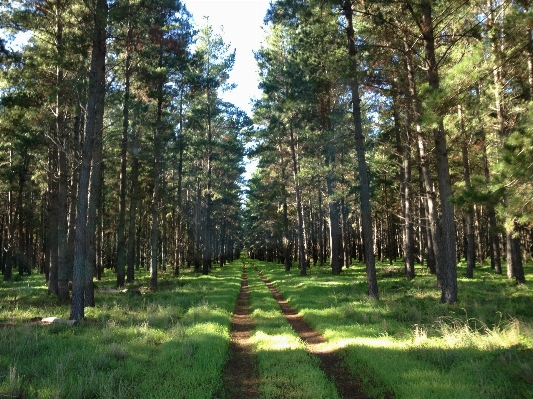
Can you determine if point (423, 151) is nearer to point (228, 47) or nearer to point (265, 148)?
point (265, 148)

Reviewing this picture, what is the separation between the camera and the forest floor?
5.79 m

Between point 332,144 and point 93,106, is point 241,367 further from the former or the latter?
point 332,144

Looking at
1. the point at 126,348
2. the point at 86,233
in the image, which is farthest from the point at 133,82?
the point at 126,348

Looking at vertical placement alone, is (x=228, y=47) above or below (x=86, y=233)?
above

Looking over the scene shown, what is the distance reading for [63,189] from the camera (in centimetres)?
1549

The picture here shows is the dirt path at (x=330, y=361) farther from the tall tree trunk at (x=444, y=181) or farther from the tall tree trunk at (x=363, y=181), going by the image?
the tall tree trunk at (x=444, y=181)

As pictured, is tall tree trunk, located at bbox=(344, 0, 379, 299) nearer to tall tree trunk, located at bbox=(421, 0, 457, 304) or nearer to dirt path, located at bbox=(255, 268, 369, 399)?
tall tree trunk, located at bbox=(421, 0, 457, 304)

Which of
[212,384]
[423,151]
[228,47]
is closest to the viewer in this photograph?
[212,384]

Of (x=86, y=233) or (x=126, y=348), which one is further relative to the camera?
(x=86, y=233)

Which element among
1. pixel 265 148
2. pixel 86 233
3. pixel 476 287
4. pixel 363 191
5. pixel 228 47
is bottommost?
pixel 476 287

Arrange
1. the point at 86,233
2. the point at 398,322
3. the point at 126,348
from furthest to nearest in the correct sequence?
the point at 86,233 < the point at 398,322 < the point at 126,348

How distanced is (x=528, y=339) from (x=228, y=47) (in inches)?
1244

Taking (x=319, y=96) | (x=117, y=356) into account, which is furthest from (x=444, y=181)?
(x=319, y=96)

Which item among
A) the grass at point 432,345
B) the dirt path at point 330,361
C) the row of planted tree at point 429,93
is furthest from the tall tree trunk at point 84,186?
the row of planted tree at point 429,93
